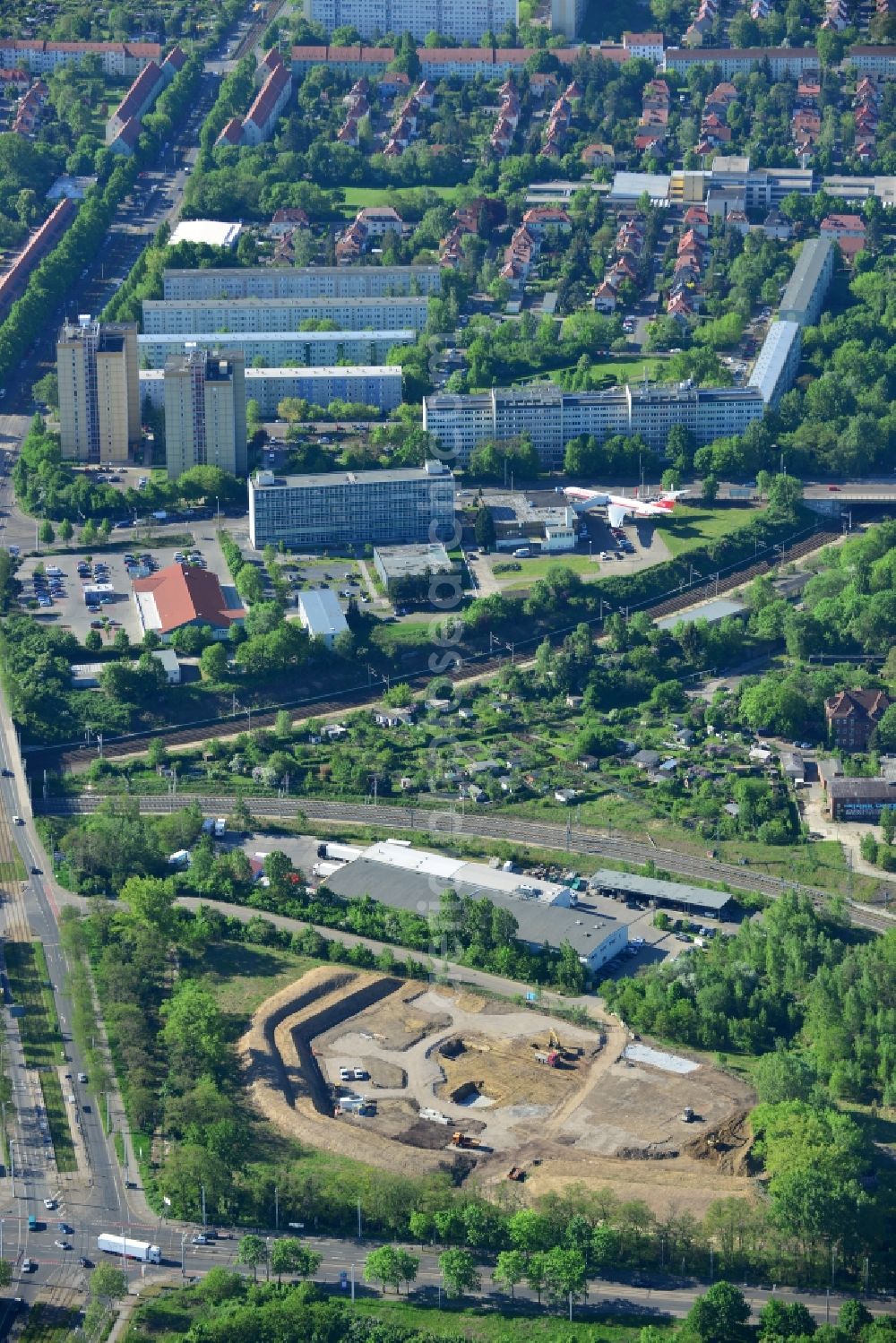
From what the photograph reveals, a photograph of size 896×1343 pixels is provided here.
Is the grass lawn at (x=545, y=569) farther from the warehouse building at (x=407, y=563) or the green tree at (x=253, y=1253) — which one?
the green tree at (x=253, y=1253)

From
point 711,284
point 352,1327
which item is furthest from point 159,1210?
point 711,284

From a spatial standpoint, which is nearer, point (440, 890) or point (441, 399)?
point (440, 890)

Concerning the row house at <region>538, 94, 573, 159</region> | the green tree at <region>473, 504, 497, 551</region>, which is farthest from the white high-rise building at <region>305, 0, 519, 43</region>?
the green tree at <region>473, 504, 497, 551</region>

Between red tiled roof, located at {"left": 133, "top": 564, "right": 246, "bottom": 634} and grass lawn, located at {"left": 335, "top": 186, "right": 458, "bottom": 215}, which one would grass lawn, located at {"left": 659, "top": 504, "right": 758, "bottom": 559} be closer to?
red tiled roof, located at {"left": 133, "top": 564, "right": 246, "bottom": 634}

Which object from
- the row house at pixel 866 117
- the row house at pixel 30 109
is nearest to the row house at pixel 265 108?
the row house at pixel 30 109

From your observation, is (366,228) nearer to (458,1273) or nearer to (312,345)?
(312,345)

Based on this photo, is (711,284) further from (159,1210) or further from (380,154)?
(159,1210)

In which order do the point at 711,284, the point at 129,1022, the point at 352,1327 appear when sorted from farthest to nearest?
the point at 711,284, the point at 129,1022, the point at 352,1327
